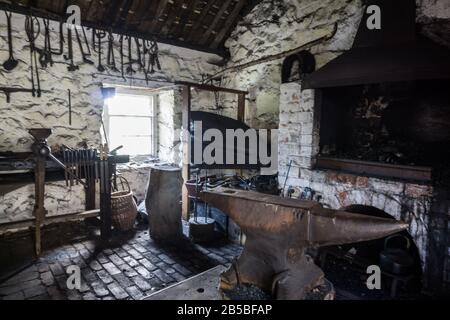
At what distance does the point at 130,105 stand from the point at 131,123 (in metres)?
0.35

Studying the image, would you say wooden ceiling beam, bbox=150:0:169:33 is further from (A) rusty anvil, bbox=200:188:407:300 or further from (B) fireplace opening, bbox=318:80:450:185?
(A) rusty anvil, bbox=200:188:407:300

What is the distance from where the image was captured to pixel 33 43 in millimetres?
4176

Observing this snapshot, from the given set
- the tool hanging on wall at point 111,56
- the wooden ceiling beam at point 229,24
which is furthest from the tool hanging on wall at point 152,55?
the wooden ceiling beam at point 229,24

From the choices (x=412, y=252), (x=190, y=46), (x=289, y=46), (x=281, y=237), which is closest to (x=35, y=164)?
(x=281, y=237)

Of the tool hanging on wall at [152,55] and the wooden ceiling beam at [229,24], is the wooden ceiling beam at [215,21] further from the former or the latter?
the tool hanging on wall at [152,55]

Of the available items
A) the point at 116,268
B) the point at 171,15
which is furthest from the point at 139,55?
the point at 116,268

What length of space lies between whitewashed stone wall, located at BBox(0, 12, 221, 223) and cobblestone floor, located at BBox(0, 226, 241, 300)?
1.14 metres

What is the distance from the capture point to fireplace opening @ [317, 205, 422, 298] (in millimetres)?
2854

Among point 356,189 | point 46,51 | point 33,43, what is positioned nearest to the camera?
point 356,189

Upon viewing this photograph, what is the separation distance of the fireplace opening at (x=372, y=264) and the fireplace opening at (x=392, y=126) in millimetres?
695

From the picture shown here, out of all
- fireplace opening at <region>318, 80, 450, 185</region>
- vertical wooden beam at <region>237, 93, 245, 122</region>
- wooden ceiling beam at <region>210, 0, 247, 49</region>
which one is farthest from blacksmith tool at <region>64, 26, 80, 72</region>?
fireplace opening at <region>318, 80, 450, 185</region>

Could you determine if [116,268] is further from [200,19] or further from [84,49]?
[200,19]

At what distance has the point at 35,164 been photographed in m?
3.38
